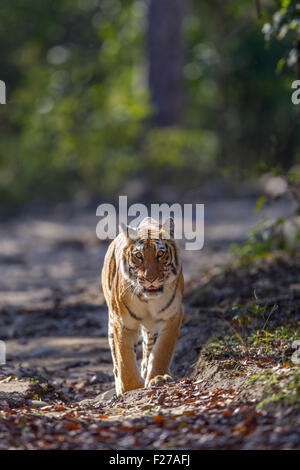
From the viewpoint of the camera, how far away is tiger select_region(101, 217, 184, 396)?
6.47 metres

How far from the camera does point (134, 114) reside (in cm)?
2125

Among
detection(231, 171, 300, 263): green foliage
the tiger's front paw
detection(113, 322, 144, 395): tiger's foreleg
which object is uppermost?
detection(231, 171, 300, 263): green foliage

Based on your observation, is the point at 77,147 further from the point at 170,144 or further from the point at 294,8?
the point at 294,8

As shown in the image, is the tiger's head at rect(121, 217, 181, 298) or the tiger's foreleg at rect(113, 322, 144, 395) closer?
the tiger's head at rect(121, 217, 181, 298)

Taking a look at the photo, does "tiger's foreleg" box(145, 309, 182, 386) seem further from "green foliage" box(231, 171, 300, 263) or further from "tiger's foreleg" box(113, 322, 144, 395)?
"green foliage" box(231, 171, 300, 263)

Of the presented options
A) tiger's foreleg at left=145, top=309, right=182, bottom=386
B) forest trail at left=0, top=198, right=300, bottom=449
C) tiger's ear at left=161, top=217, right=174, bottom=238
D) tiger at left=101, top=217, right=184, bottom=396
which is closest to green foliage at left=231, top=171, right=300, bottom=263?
forest trail at left=0, top=198, right=300, bottom=449

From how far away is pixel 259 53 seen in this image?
2097 cm
